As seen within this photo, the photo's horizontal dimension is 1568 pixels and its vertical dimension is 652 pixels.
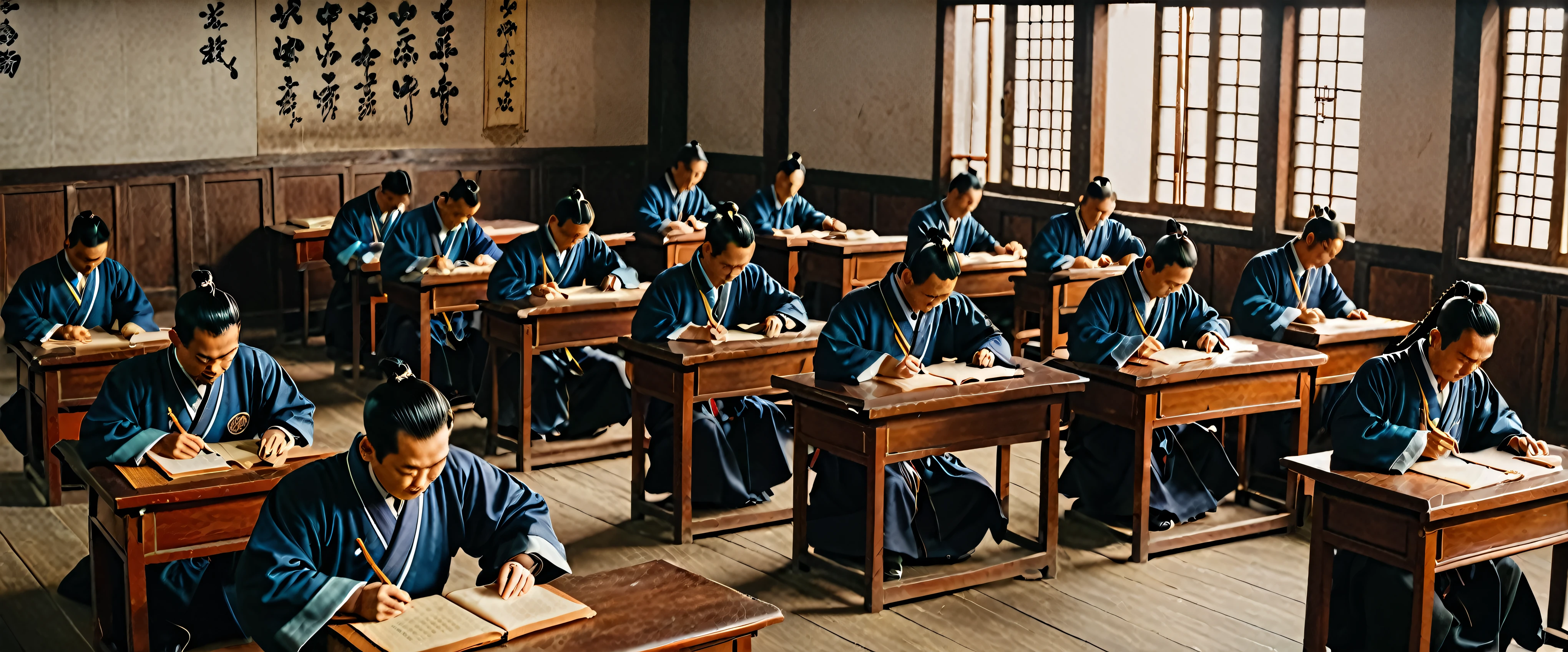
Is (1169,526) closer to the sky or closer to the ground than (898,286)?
closer to the ground

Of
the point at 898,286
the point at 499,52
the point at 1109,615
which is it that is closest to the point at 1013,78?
the point at 499,52

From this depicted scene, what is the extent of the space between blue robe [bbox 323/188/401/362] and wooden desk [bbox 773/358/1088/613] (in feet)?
14.5

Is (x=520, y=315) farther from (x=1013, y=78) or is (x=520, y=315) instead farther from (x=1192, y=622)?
(x=1013, y=78)

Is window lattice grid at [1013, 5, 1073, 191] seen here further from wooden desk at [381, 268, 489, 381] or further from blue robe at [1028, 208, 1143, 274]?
wooden desk at [381, 268, 489, 381]

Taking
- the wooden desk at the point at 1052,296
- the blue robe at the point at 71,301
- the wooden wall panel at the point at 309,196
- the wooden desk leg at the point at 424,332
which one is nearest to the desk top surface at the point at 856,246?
the wooden desk at the point at 1052,296

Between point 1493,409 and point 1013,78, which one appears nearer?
point 1493,409

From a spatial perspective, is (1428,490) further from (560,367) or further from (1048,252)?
(1048,252)

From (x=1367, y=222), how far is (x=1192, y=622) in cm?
402

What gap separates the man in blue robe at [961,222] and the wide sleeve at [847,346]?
3.50m

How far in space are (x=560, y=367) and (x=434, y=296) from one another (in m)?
0.87

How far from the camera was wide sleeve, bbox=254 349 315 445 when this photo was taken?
4871mm

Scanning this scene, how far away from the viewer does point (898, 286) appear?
577 cm

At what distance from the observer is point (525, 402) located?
712 cm

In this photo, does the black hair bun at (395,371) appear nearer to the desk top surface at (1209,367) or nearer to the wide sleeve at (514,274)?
the desk top surface at (1209,367)
